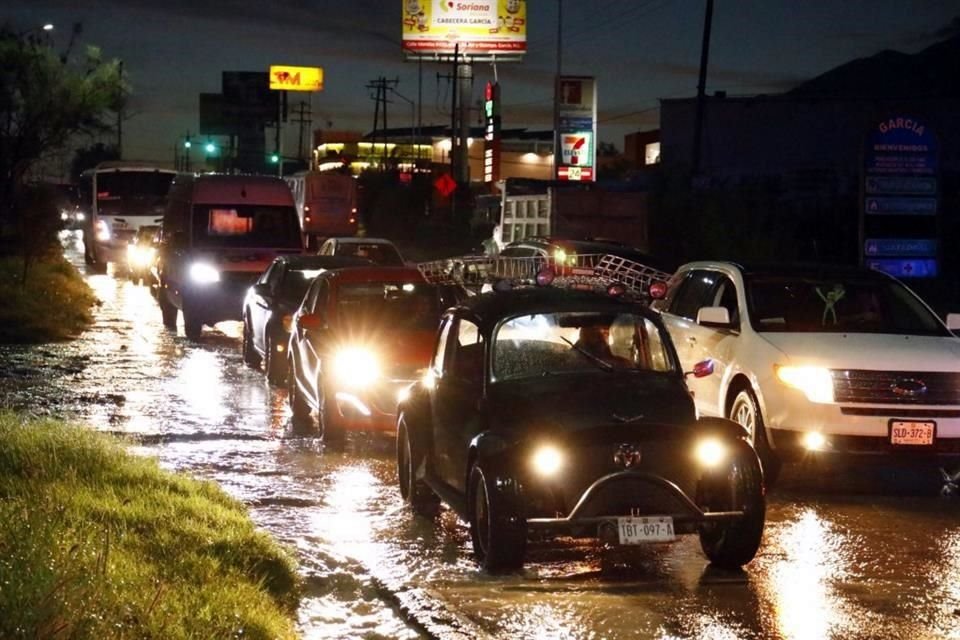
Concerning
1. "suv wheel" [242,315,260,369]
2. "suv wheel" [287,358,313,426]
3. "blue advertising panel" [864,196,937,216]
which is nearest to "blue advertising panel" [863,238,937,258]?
"blue advertising panel" [864,196,937,216]

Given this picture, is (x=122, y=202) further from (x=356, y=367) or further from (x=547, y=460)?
(x=547, y=460)

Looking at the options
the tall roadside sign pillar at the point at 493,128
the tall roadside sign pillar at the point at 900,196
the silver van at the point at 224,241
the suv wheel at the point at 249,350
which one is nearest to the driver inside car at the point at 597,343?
the suv wheel at the point at 249,350

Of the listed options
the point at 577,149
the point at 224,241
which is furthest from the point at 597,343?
the point at 577,149

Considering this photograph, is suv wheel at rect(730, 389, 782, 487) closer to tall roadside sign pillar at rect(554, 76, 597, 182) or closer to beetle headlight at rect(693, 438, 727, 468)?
beetle headlight at rect(693, 438, 727, 468)

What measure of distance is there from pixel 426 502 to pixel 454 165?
228 ft

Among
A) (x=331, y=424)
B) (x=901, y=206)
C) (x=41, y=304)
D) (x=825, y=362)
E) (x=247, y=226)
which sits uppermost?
(x=901, y=206)

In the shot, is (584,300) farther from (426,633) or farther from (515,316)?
(426,633)

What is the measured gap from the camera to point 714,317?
12.5 m

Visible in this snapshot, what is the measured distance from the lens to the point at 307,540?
9.76 m

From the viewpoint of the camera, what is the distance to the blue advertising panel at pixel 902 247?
23.0 meters

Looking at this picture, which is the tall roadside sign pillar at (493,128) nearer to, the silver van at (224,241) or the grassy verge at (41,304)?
the grassy verge at (41,304)

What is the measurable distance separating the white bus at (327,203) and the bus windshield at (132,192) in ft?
14.7

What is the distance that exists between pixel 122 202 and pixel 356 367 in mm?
37816

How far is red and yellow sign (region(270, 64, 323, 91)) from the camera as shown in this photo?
418 ft
